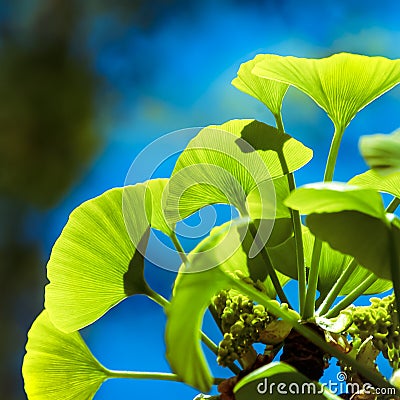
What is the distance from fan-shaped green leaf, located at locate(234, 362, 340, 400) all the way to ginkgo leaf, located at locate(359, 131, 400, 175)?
0.11 meters

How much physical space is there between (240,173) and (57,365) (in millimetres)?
181

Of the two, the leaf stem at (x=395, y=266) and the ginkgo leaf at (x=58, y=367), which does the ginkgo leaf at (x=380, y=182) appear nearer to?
the leaf stem at (x=395, y=266)

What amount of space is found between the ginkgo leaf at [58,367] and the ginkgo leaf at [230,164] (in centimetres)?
11

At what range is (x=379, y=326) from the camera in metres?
0.38

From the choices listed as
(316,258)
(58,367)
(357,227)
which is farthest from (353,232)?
(58,367)

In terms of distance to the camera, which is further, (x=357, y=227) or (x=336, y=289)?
(x=336, y=289)

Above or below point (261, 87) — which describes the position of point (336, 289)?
below

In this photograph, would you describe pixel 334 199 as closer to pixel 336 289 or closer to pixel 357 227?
pixel 357 227

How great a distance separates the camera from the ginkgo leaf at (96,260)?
1.24ft

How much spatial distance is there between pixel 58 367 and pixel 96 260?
0.09 meters

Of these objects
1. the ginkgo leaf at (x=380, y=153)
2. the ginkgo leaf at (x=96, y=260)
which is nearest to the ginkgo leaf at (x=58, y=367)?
the ginkgo leaf at (x=96, y=260)

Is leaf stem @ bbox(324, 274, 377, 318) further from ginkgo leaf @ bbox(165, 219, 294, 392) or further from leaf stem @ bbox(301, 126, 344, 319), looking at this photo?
ginkgo leaf @ bbox(165, 219, 294, 392)

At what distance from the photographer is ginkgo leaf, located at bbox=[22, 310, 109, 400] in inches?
15.9

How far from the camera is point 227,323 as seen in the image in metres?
0.36
